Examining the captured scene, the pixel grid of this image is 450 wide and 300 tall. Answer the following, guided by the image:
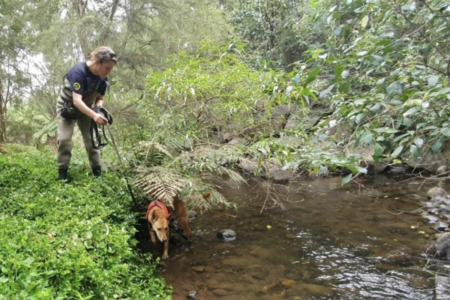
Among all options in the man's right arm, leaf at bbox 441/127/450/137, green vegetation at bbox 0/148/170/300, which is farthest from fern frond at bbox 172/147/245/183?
leaf at bbox 441/127/450/137

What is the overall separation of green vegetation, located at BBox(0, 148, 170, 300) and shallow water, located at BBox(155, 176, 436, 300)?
0.88 meters

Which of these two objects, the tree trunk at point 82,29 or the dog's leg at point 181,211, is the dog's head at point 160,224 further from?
the tree trunk at point 82,29

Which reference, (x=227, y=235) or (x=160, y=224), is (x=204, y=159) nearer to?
(x=160, y=224)

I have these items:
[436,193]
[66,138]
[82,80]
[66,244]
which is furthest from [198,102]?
[436,193]

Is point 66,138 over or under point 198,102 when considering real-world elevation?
under

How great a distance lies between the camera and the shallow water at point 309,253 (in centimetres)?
398

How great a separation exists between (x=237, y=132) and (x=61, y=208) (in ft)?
11.9

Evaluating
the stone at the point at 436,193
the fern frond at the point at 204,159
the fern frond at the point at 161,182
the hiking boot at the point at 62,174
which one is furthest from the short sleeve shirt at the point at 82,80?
the stone at the point at 436,193

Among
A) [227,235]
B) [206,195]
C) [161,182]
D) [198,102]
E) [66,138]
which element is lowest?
[227,235]

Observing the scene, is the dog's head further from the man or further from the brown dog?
the man

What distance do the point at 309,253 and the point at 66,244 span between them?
3.62m

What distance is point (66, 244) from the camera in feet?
7.92

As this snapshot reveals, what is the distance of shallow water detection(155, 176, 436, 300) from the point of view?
3982 millimetres

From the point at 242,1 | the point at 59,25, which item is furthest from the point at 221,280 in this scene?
the point at 242,1
